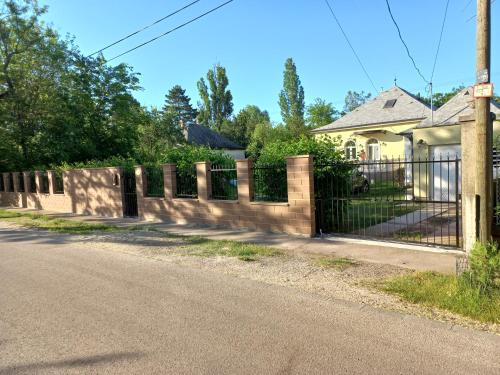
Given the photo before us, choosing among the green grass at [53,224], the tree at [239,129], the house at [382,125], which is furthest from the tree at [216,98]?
the green grass at [53,224]

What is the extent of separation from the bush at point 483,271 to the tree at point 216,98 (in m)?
54.6

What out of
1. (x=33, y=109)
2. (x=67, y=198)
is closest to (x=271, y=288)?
(x=67, y=198)

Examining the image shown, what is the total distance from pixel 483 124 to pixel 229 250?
17.0 ft

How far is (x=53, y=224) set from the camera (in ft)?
43.8

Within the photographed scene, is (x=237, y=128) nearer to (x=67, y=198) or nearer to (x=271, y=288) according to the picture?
(x=67, y=198)

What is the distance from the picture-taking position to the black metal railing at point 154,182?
12969mm

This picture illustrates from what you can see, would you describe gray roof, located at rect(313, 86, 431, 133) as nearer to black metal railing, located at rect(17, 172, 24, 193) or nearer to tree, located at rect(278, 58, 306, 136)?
black metal railing, located at rect(17, 172, 24, 193)

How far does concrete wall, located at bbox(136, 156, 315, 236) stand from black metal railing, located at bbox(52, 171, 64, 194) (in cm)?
693

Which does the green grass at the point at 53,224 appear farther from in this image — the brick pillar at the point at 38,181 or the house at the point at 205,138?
the house at the point at 205,138

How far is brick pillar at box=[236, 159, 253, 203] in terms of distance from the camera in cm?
988

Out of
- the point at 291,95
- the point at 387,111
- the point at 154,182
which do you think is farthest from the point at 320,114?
the point at 154,182

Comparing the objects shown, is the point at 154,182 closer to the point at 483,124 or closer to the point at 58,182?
the point at 58,182

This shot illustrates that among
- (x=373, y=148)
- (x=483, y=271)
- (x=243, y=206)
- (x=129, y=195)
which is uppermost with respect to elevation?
(x=373, y=148)

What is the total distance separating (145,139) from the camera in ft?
107
